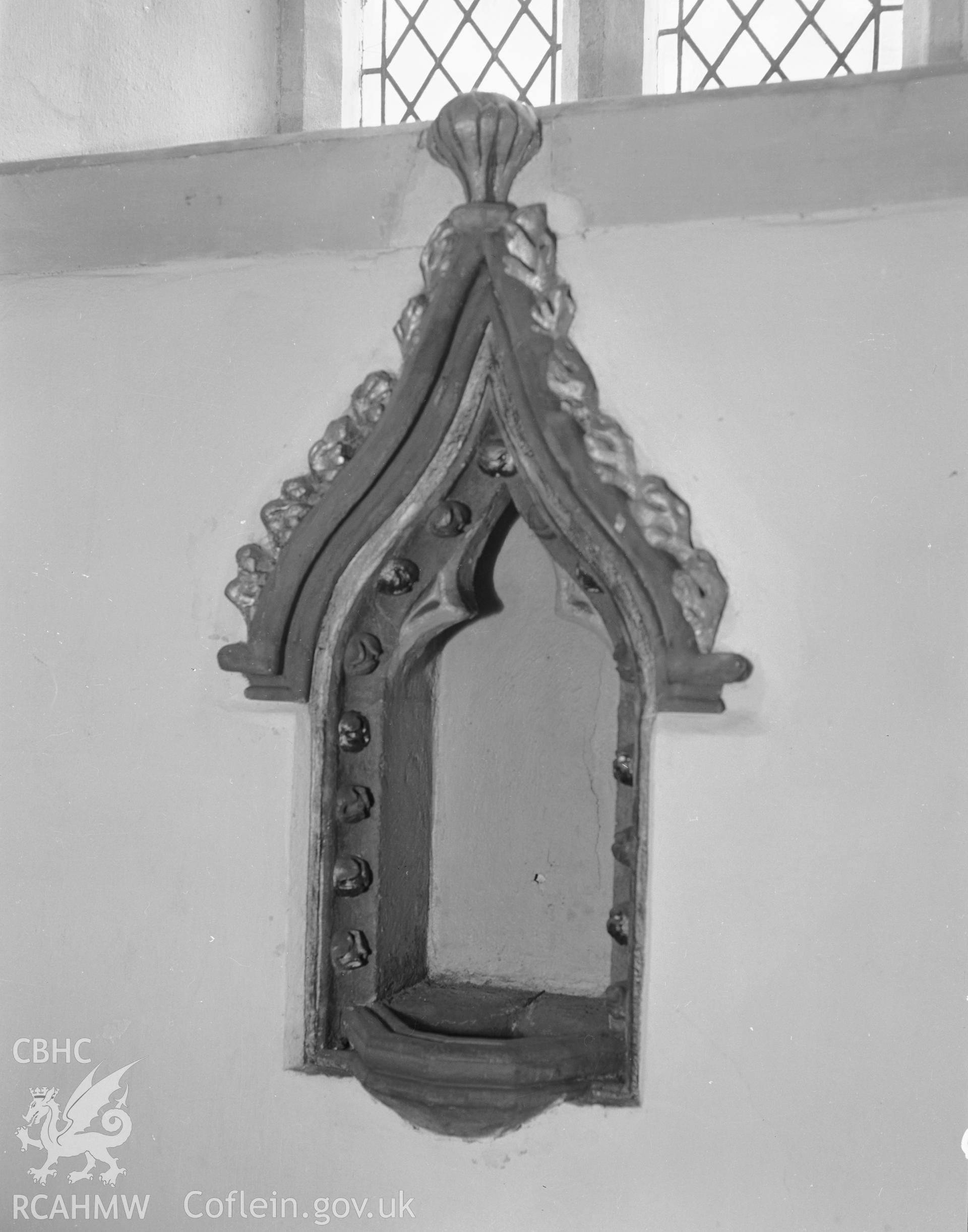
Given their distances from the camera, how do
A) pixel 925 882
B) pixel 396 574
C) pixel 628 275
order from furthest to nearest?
pixel 396 574 → pixel 628 275 → pixel 925 882

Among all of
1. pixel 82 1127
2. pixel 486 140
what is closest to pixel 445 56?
pixel 486 140

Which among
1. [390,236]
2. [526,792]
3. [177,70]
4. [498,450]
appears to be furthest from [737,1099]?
[177,70]

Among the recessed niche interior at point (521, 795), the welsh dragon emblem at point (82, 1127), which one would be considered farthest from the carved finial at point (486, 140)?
the welsh dragon emblem at point (82, 1127)

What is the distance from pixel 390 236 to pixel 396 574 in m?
0.52

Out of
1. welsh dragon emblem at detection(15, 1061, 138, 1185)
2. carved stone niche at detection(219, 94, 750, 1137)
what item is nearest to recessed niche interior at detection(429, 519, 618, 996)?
carved stone niche at detection(219, 94, 750, 1137)

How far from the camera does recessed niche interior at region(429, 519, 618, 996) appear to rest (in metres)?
2.49

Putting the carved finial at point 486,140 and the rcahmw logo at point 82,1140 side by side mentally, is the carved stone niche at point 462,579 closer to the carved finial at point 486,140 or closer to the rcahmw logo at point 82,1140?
the carved finial at point 486,140

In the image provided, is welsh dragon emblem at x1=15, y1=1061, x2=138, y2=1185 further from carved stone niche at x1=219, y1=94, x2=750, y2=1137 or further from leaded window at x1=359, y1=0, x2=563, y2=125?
leaded window at x1=359, y1=0, x2=563, y2=125

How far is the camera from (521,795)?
→ 2523 mm

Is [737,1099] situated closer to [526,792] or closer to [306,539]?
[526,792]

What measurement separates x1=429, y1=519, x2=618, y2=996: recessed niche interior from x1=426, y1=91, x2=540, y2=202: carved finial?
2.26 feet

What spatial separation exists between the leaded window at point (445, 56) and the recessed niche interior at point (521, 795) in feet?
3.09

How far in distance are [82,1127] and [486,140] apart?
1.67 m

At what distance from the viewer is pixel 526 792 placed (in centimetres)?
252
